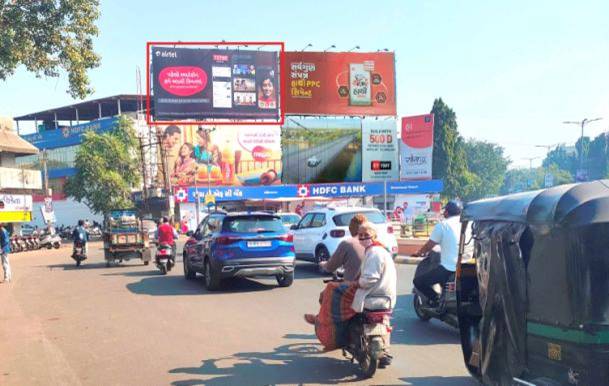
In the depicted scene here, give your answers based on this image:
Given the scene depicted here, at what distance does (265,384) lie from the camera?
581cm

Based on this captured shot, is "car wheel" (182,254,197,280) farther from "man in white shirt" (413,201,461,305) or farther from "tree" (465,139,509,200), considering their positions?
"tree" (465,139,509,200)

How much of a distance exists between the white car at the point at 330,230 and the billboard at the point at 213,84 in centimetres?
2792

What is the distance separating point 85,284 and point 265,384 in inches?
440

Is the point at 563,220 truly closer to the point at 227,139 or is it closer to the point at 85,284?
the point at 85,284

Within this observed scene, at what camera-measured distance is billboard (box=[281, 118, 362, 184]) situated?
159 feet

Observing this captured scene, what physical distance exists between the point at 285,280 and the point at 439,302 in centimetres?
585

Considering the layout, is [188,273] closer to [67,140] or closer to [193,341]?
[193,341]

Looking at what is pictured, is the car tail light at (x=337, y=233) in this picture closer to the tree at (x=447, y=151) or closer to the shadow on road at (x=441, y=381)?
the shadow on road at (x=441, y=381)

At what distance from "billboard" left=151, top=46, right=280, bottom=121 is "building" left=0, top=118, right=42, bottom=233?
1004 cm

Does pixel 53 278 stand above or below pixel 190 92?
below

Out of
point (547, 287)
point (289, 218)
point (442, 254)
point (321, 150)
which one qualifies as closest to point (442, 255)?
point (442, 254)

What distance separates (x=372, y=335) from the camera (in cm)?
584

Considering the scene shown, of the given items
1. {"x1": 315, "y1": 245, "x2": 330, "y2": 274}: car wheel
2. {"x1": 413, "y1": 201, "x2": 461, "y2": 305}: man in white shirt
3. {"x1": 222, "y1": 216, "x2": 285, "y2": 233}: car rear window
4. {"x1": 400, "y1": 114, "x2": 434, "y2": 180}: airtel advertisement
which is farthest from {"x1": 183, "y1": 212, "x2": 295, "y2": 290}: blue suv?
{"x1": 400, "y1": 114, "x2": 434, "y2": 180}: airtel advertisement

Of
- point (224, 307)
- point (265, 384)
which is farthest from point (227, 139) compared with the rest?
point (265, 384)
